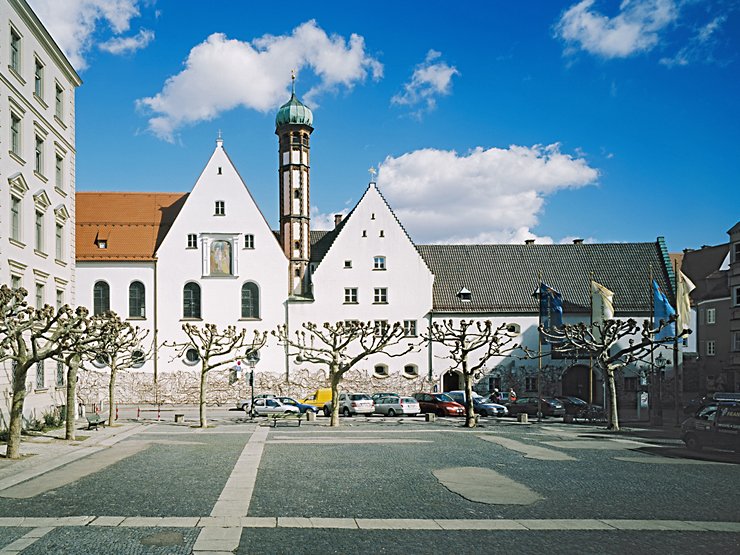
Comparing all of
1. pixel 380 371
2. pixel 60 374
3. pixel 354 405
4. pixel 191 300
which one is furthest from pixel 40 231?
pixel 380 371

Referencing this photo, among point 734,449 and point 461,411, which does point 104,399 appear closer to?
point 461,411

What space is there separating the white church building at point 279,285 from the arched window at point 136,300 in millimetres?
74

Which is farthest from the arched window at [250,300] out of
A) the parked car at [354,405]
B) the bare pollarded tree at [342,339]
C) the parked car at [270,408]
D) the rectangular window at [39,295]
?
the rectangular window at [39,295]

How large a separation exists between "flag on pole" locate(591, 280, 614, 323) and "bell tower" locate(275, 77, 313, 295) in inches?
845

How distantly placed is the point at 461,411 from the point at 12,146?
2937cm

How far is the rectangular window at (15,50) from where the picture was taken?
31688 millimetres

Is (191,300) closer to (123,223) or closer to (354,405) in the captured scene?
(123,223)

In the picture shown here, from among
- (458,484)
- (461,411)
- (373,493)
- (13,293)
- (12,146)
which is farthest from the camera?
(461,411)

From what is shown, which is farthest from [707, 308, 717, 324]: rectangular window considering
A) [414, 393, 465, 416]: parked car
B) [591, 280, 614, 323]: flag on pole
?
[414, 393, 465, 416]: parked car

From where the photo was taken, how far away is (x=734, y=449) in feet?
83.6

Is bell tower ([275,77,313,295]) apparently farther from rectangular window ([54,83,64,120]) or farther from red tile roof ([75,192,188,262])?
rectangular window ([54,83,64,120])

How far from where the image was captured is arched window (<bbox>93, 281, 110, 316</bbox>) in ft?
184

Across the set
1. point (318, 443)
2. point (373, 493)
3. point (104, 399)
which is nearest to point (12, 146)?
point (318, 443)

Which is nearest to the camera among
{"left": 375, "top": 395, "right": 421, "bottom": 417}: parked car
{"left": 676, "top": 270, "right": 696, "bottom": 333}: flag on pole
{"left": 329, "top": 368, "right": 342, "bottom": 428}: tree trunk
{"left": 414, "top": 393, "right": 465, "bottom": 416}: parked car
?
Answer: {"left": 329, "top": 368, "right": 342, "bottom": 428}: tree trunk
